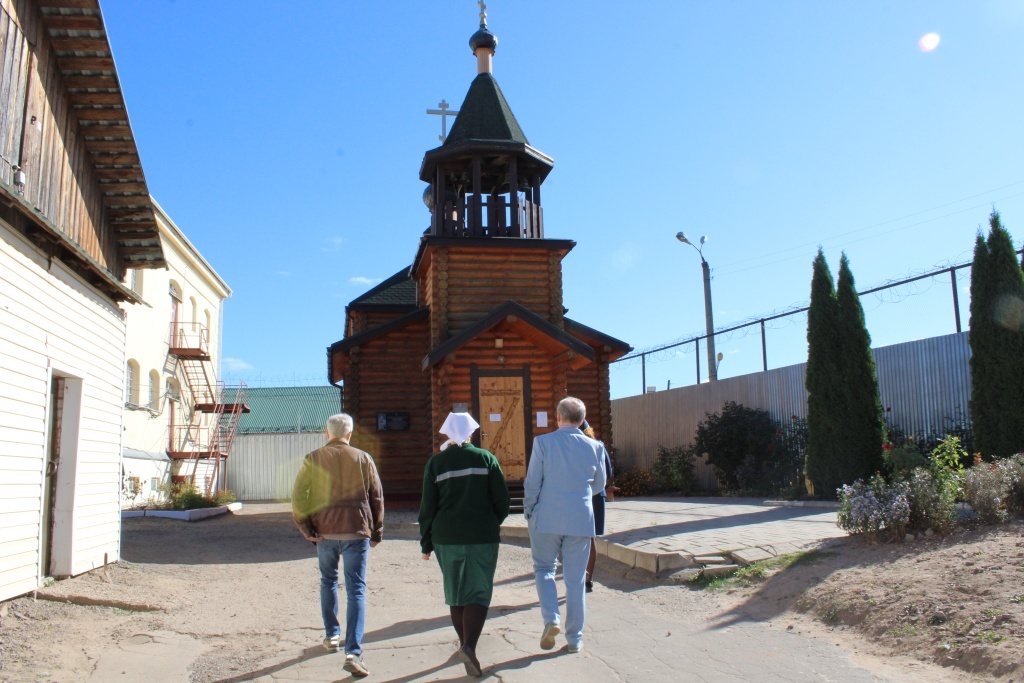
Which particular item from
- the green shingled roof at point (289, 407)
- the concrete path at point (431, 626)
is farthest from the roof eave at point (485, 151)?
the green shingled roof at point (289, 407)

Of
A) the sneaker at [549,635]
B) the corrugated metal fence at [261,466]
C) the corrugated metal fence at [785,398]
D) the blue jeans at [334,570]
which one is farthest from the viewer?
the corrugated metal fence at [261,466]

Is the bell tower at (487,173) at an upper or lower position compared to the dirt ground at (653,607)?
upper

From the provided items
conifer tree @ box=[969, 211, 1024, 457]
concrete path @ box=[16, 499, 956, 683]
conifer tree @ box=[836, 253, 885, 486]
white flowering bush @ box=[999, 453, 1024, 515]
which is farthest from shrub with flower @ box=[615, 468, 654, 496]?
white flowering bush @ box=[999, 453, 1024, 515]

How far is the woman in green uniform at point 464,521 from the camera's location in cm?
579

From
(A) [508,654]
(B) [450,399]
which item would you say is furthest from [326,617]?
(B) [450,399]

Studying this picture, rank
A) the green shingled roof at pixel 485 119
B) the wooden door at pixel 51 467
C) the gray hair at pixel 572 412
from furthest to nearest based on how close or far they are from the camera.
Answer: the green shingled roof at pixel 485 119 < the wooden door at pixel 51 467 < the gray hair at pixel 572 412

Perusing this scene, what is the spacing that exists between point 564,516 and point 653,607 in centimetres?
231

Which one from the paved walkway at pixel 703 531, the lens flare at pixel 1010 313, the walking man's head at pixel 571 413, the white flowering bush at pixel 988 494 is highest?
the lens flare at pixel 1010 313

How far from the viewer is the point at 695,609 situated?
7.71m

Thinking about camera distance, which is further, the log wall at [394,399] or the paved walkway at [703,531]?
the log wall at [394,399]

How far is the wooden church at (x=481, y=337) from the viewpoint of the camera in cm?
1670

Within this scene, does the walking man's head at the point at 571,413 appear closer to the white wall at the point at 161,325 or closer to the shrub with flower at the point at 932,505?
the shrub with flower at the point at 932,505

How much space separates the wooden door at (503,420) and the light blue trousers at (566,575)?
10436 mm

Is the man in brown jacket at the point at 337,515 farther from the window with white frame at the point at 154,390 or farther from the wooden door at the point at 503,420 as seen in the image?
the window with white frame at the point at 154,390
